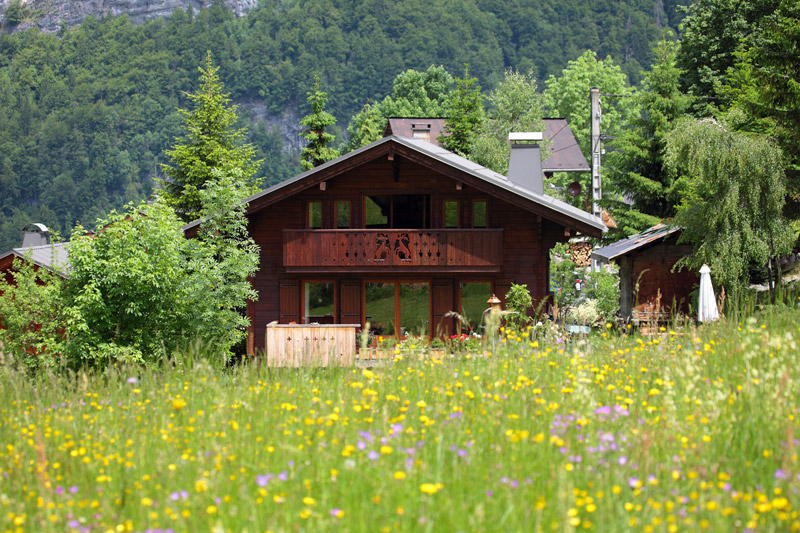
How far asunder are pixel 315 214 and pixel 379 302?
3.31m

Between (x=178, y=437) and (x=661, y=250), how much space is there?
973 inches

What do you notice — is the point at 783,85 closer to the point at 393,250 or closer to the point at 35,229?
the point at 393,250

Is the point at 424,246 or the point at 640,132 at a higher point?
the point at 640,132

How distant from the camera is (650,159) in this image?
1342 inches

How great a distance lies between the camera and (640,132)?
115 feet

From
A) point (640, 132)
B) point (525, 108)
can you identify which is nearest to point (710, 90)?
point (640, 132)

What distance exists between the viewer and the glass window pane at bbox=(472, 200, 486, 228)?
83.6ft

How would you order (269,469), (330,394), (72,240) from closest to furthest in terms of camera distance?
(269,469)
(330,394)
(72,240)

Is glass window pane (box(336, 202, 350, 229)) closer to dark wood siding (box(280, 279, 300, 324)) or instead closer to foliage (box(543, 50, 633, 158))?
dark wood siding (box(280, 279, 300, 324))

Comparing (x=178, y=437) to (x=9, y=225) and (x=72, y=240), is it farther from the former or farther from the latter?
(x=9, y=225)

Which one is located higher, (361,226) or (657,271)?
(361,226)

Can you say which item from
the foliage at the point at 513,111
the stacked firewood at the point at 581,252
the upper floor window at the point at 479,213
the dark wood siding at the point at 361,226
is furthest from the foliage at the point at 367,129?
the upper floor window at the point at 479,213

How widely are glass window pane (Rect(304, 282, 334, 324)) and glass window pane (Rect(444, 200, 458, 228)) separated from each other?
13.3 ft

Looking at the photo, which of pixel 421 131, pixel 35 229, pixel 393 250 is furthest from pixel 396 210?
pixel 421 131
